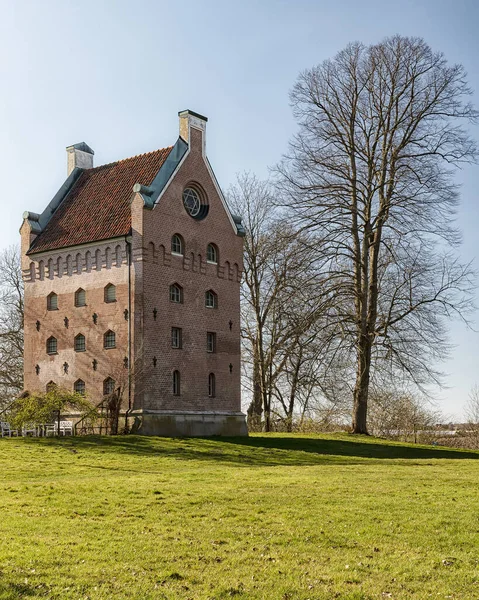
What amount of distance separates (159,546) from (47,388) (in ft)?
100

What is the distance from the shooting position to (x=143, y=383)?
38.7 m

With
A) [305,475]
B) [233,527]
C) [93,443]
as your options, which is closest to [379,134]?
[93,443]

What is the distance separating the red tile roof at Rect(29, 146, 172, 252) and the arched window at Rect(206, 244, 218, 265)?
4942mm

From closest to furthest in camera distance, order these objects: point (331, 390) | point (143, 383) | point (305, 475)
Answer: point (305, 475) → point (143, 383) → point (331, 390)

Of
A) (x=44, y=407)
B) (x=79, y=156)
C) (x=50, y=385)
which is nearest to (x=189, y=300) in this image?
(x=50, y=385)

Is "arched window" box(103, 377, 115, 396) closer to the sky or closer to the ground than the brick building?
closer to the ground

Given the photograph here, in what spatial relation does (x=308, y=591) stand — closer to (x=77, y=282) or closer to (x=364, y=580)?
(x=364, y=580)

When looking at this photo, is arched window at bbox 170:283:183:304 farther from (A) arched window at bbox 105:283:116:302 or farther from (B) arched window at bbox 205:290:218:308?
(A) arched window at bbox 105:283:116:302

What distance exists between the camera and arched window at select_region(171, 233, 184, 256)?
41.4m

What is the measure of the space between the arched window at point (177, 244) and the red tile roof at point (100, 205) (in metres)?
2.43

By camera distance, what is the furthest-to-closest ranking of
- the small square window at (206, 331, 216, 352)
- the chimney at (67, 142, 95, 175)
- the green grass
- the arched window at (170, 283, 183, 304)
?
1. the chimney at (67, 142, 95, 175)
2. the small square window at (206, 331, 216, 352)
3. the arched window at (170, 283, 183, 304)
4. the green grass

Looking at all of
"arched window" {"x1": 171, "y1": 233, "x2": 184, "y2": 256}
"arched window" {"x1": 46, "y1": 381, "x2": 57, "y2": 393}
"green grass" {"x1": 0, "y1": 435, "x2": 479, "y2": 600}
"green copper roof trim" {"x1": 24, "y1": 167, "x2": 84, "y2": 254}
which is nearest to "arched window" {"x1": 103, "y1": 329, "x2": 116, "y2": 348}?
"arched window" {"x1": 46, "y1": 381, "x2": 57, "y2": 393}

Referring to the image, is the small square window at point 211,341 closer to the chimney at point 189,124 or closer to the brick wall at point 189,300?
the brick wall at point 189,300

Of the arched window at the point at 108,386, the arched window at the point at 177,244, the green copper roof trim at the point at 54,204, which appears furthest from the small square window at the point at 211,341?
the green copper roof trim at the point at 54,204
